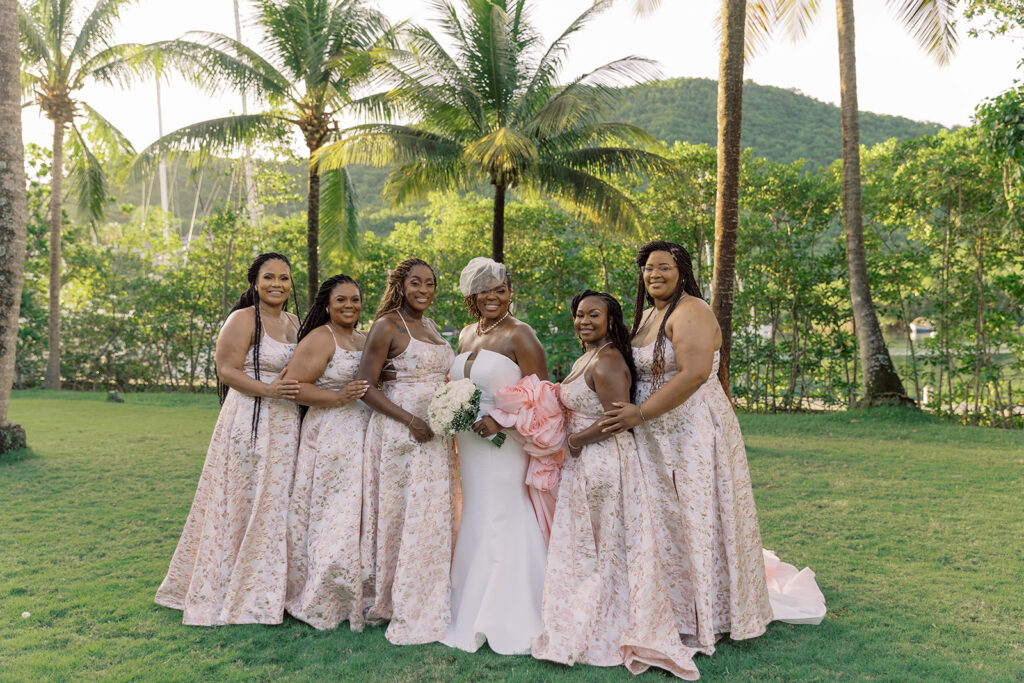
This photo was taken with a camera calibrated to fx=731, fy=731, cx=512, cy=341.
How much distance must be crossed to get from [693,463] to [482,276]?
1.68 meters

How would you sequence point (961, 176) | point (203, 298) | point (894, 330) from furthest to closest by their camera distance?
point (894, 330) → point (203, 298) → point (961, 176)

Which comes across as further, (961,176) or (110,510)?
(961,176)

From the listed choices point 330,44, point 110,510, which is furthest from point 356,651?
point 330,44

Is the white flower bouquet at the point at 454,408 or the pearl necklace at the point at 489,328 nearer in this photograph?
the white flower bouquet at the point at 454,408

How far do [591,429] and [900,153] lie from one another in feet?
47.4

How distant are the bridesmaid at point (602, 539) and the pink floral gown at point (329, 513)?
4.09 ft

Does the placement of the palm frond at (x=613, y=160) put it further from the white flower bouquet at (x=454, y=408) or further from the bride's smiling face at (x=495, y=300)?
the white flower bouquet at (x=454, y=408)

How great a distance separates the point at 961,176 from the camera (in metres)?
13.8

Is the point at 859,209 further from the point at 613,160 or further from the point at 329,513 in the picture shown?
the point at 329,513

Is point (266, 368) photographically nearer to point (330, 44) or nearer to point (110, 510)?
point (110, 510)

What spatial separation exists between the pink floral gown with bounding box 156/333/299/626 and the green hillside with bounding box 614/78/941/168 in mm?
27035

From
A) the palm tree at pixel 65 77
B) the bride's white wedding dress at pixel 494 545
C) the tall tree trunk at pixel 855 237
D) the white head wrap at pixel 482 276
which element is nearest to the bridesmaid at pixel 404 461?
the bride's white wedding dress at pixel 494 545

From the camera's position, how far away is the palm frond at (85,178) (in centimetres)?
1992

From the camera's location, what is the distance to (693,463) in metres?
4.22
